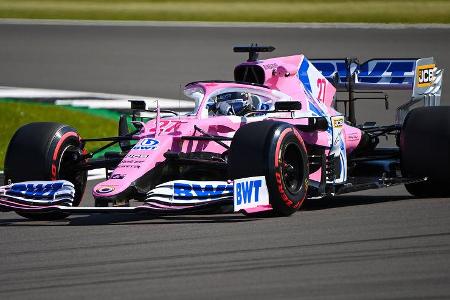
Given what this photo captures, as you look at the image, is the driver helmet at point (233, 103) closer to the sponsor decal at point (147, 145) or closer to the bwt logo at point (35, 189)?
the sponsor decal at point (147, 145)

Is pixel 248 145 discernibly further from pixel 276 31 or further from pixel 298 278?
pixel 276 31

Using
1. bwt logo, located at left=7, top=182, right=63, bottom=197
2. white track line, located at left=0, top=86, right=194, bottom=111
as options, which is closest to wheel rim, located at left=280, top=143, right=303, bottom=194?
bwt logo, located at left=7, top=182, right=63, bottom=197

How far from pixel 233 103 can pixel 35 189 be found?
2.21 metres

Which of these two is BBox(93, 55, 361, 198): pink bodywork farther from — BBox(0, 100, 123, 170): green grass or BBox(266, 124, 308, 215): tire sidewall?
BBox(0, 100, 123, 170): green grass

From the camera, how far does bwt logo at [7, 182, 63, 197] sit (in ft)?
37.0

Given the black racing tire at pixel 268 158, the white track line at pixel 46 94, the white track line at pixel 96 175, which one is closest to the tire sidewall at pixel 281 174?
the black racing tire at pixel 268 158

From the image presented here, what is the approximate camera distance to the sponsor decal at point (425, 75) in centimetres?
1401

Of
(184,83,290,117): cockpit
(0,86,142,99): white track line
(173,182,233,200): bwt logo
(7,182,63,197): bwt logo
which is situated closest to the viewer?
(173,182,233,200): bwt logo

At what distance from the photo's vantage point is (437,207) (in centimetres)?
1191

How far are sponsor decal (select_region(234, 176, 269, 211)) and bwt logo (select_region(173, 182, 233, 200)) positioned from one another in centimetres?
18

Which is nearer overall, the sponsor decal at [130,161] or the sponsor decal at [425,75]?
the sponsor decal at [130,161]

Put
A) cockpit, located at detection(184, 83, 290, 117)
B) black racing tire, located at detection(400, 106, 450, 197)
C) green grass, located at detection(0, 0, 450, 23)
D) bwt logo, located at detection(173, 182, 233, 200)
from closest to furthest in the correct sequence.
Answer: bwt logo, located at detection(173, 182, 233, 200) → cockpit, located at detection(184, 83, 290, 117) → black racing tire, located at detection(400, 106, 450, 197) → green grass, located at detection(0, 0, 450, 23)

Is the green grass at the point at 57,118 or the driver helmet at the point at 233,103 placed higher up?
the driver helmet at the point at 233,103

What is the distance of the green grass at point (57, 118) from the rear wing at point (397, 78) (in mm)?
5329
